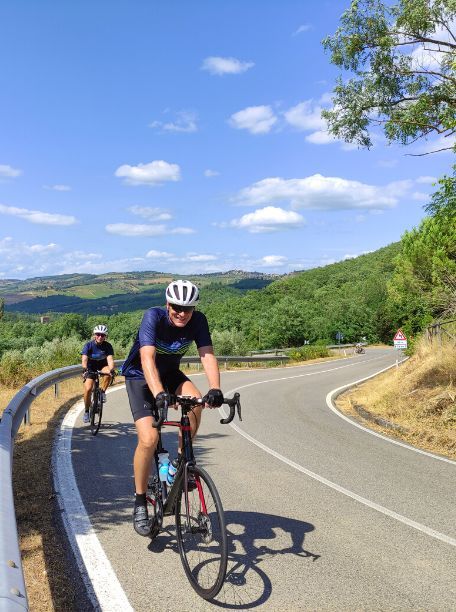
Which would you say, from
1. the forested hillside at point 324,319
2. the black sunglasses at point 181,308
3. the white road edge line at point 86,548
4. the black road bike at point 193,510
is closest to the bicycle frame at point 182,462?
the black road bike at point 193,510

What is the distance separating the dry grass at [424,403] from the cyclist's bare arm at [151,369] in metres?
6.23

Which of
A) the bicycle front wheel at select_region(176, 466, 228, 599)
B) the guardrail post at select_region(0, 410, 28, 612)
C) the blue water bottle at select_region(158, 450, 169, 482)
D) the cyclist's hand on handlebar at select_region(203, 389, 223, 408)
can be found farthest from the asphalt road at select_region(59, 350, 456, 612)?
the cyclist's hand on handlebar at select_region(203, 389, 223, 408)

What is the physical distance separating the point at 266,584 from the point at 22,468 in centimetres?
418

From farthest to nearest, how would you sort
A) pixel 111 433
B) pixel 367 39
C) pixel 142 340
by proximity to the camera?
pixel 367 39
pixel 111 433
pixel 142 340

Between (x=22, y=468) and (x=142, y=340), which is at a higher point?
(x=142, y=340)

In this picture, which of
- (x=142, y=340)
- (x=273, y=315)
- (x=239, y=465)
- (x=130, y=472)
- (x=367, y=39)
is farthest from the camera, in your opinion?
(x=273, y=315)

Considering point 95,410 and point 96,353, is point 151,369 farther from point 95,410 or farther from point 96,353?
point 96,353

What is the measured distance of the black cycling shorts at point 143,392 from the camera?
14.1 feet

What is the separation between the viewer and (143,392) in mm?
4441

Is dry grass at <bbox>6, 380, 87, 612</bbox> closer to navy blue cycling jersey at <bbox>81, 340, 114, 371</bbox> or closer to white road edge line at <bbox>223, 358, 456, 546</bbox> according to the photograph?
navy blue cycling jersey at <bbox>81, 340, 114, 371</bbox>

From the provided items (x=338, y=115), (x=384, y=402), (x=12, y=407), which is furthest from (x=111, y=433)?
(x=338, y=115)

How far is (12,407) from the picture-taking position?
721cm

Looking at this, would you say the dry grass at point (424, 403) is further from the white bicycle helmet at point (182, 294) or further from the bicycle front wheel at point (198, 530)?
the white bicycle helmet at point (182, 294)

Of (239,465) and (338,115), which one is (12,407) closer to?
(239,465)
